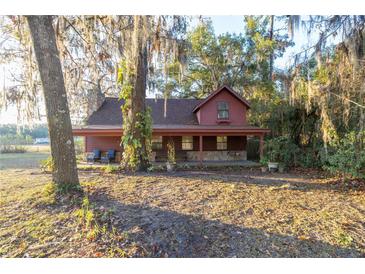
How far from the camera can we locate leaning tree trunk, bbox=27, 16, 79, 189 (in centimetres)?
479

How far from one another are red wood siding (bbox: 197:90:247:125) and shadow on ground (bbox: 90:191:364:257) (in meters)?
10.3

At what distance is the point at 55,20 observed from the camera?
610 centimetres

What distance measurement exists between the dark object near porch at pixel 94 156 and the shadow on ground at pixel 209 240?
9.45 metres

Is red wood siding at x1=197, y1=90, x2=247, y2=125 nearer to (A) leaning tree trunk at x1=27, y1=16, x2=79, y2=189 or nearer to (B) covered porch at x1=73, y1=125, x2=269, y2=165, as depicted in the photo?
(B) covered porch at x1=73, y1=125, x2=269, y2=165

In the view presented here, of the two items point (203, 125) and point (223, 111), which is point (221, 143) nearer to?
point (203, 125)

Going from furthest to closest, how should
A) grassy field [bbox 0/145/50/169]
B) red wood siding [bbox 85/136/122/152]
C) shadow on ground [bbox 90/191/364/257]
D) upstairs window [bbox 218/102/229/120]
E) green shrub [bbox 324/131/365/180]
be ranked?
upstairs window [bbox 218/102/229/120], red wood siding [bbox 85/136/122/152], grassy field [bbox 0/145/50/169], green shrub [bbox 324/131/365/180], shadow on ground [bbox 90/191/364/257]

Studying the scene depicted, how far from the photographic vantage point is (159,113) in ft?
47.6

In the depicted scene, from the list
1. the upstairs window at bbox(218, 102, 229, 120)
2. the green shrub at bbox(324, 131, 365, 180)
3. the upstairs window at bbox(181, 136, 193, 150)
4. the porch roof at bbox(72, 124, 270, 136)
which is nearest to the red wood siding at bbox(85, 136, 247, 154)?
the upstairs window at bbox(181, 136, 193, 150)

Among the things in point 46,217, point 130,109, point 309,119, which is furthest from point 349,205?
point 309,119

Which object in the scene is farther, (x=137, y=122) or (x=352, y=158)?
(x=137, y=122)

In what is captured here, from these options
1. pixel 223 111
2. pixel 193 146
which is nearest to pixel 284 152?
pixel 223 111

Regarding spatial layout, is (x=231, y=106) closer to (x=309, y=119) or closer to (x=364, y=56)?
(x=309, y=119)

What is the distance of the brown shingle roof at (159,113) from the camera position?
1360 cm

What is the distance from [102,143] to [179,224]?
10.9 metres
